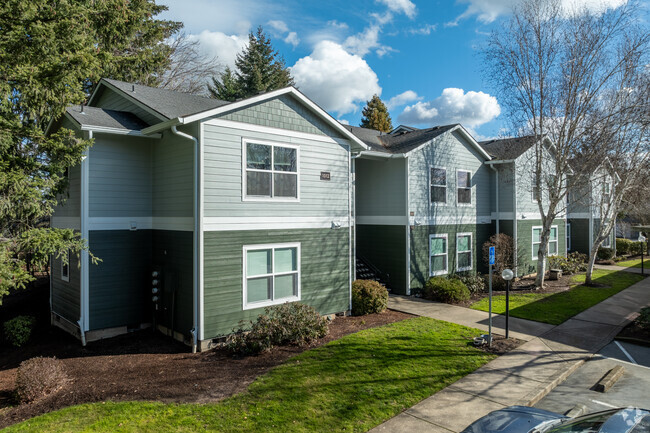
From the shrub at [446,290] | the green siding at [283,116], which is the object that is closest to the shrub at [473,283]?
the shrub at [446,290]

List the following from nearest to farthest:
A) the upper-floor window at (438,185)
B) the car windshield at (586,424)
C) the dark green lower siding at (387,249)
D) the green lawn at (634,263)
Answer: the car windshield at (586,424) → the dark green lower siding at (387,249) → the upper-floor window at (438,185) → the green lawn at (634,263)

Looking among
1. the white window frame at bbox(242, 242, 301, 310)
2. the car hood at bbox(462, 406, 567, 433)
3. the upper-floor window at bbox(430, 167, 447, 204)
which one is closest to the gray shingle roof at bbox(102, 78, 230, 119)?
the white window frame at bbox(242, 242, 301, 310)

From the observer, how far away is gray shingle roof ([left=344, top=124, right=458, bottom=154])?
16.6m

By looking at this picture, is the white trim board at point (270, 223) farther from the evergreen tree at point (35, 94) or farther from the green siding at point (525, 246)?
the green siding at point (525, 246)

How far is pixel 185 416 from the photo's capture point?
6.48 metres

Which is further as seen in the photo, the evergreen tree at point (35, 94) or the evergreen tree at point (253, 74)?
the evergreen tree at point (253, 74)

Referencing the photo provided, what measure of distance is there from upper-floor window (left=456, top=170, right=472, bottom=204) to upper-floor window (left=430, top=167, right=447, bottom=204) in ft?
3.06

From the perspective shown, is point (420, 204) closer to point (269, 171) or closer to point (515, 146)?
point (515, 146)

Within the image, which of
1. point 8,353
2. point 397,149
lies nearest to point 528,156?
point 397,149

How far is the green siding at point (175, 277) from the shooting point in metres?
10.1

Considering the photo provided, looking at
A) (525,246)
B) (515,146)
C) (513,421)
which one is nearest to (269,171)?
(513,421)

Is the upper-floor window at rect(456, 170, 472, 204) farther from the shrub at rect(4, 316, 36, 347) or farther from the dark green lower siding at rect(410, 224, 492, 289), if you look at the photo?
the shrub at rect(4, 316, 36, 347)

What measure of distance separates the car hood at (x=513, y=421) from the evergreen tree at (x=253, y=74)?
3596 centimetres

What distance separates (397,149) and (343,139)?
4576mm
